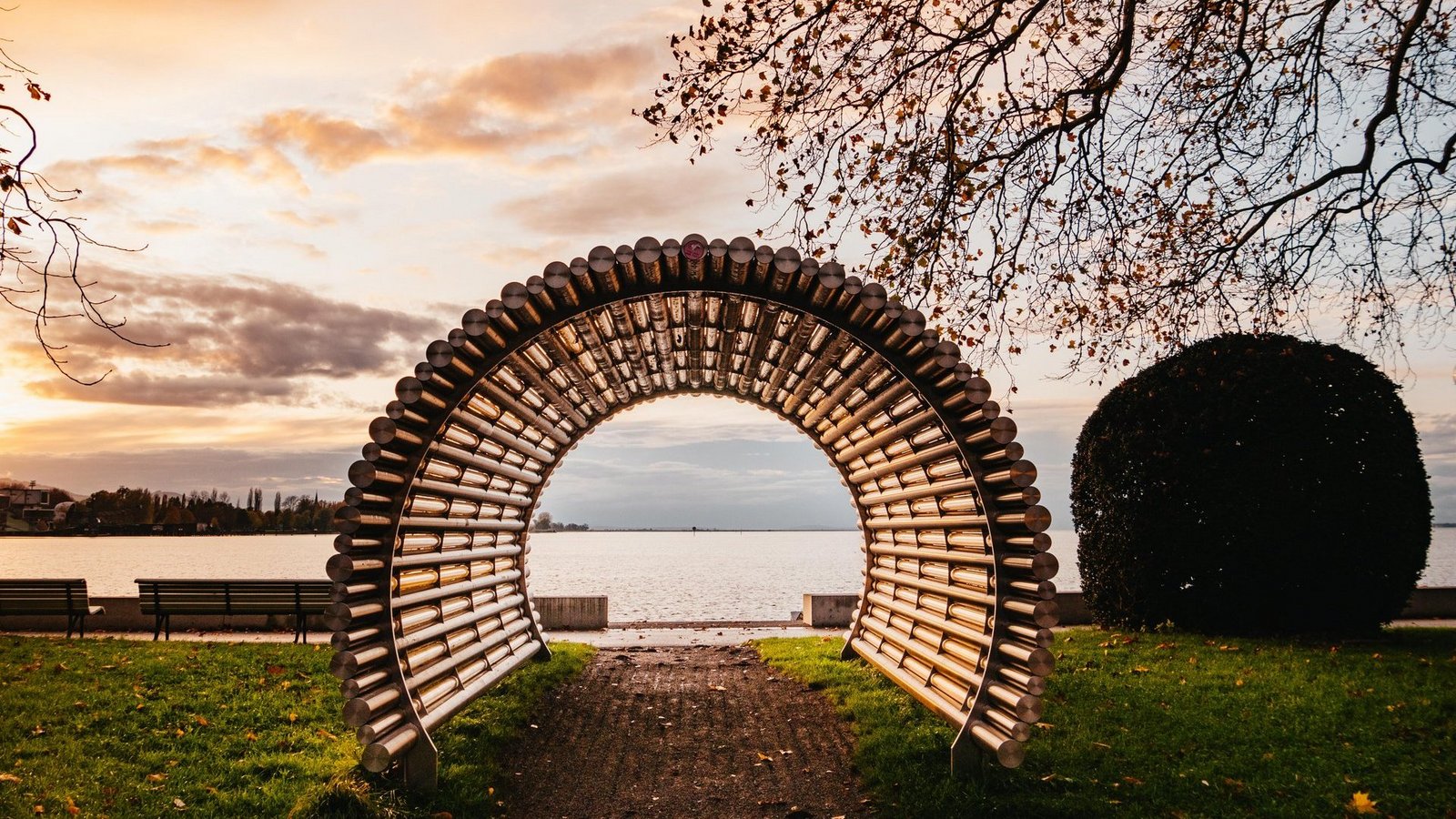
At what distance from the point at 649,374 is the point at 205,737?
15.8 ft

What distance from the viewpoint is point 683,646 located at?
37.6ft

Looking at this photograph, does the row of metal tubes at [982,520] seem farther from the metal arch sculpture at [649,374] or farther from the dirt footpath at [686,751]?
the dirt footpath at [686,751]

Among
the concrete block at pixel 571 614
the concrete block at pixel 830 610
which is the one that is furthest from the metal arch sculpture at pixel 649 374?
the concrete block at pixel 830 610

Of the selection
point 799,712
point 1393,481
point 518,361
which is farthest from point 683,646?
point 1393,481

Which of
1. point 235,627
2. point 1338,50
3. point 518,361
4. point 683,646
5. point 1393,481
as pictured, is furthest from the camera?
point 235,627

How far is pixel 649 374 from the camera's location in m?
8.66

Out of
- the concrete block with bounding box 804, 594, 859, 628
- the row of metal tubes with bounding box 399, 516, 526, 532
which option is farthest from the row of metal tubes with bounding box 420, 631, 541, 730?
the concrete block with bounding box 804, 594, 859, 628

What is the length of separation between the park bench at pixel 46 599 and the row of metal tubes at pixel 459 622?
23.3 feet

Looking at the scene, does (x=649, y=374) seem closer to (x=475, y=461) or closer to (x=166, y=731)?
(x=475, y=461)

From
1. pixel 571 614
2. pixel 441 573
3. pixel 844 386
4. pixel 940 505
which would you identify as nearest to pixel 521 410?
pixel 441 573

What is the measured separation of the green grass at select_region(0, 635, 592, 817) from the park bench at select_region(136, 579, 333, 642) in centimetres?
185

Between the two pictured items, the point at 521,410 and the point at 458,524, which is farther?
the point at 521,410

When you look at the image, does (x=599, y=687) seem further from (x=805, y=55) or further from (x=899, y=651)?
(x=805, y=55)

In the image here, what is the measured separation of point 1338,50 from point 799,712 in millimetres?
8494
